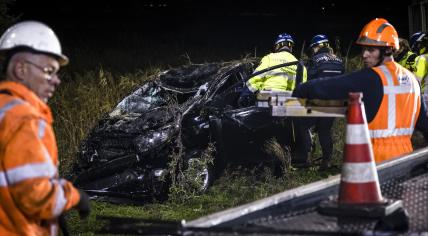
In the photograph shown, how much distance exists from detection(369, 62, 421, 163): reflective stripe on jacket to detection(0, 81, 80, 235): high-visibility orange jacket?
2350mm

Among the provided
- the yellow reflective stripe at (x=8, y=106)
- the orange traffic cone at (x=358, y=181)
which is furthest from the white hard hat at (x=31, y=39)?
the orange traffic cone at (x=358, y=181)

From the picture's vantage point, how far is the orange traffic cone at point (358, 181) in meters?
2.97

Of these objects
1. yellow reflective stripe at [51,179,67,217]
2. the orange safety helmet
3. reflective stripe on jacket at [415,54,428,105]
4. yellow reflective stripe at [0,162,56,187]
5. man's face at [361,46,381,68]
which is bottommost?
yellow reflective stripe at [51,179,67,217]

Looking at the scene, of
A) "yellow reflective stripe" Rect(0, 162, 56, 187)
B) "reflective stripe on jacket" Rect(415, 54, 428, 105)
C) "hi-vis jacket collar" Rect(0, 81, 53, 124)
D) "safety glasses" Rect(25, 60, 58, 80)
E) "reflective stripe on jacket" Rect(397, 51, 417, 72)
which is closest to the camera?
"yellow reflective stripe" Rect(0, 162, 56, 187)

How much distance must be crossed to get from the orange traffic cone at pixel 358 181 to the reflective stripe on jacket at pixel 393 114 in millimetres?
1046

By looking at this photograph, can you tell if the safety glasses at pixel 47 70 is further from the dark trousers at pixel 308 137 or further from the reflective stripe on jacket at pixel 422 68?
the reflective stripe on jacket at pixel 422 68

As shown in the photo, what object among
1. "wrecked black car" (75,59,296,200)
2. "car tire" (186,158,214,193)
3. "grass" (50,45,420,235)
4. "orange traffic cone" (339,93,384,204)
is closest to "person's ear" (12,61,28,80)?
"orange traffic cone" (339,93,384,204)

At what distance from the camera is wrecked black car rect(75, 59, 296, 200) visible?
7359 mm

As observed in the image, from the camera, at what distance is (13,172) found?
104 inches

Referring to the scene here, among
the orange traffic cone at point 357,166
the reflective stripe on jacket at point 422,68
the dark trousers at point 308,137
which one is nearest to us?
the orange traffic cone at point 357,166

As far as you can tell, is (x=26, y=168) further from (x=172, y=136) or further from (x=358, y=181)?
(x=172, y=136)

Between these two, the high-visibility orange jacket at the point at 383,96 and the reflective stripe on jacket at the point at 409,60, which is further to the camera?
the reflective stripe on jacket at the point at 409,60

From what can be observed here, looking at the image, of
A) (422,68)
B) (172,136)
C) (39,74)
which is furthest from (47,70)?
(422,68)

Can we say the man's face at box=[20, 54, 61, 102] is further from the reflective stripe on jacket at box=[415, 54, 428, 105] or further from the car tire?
the reflective stripe on jacket at box=[415, 54, 428, 105]
